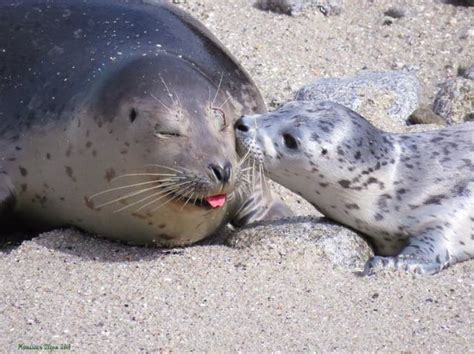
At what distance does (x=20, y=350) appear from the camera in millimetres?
3896

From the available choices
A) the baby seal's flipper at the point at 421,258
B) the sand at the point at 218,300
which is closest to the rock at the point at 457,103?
the sand at the point at 218,300

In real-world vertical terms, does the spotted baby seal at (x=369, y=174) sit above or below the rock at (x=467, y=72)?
above

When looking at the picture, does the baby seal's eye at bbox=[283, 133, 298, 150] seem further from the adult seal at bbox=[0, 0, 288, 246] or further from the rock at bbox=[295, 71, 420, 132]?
the rock at bbox=[295, 71, 420, 132]

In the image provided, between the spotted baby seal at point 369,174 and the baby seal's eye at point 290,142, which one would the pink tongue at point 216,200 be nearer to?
the spotted baby seal at point 369,174

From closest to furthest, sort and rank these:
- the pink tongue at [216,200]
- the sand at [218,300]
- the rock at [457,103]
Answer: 1. the sand at [218,300]
2. the pink tongue at [216,200]
3. the rock at [457,103]

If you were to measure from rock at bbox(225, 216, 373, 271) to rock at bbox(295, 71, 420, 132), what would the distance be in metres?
1.46

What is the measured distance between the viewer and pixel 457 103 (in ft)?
22.0

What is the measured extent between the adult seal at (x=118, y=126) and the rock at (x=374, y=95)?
0.90m

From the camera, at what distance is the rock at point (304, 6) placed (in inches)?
313

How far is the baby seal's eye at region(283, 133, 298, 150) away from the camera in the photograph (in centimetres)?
509


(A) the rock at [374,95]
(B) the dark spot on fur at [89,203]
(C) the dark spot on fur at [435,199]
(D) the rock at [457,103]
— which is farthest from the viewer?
(D) the rock at [457,103]

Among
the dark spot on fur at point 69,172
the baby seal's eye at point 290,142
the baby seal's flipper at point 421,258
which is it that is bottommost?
the dark spot on fur at point 69,172

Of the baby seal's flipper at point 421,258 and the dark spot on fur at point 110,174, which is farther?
the dark spot on fur at point 110,174

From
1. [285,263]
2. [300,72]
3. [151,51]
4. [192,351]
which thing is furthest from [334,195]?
[300,72]
